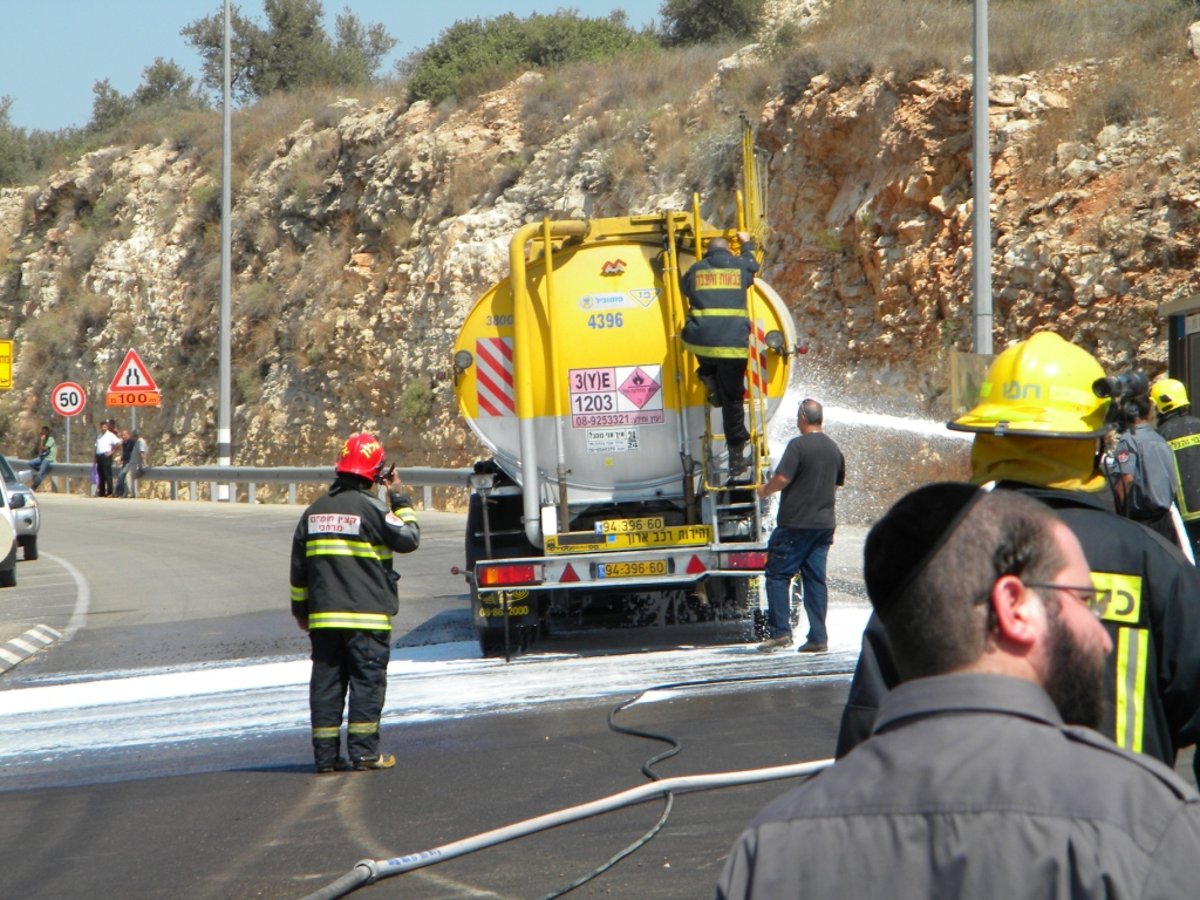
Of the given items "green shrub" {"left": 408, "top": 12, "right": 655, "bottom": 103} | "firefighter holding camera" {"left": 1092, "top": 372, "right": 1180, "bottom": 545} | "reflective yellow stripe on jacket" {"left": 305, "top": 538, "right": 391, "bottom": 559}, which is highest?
"green shrub" {"left": 408, "top": 12, "right": 655, "bottom": 103}

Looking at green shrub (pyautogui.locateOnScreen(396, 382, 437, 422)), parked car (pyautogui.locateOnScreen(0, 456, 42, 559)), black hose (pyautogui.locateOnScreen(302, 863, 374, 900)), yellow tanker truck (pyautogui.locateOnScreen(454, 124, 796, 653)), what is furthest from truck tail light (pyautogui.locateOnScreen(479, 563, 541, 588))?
green shrub (pyautogui.locateOnScreen(396, 382, 437, 422))

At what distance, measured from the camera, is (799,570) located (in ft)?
36.5

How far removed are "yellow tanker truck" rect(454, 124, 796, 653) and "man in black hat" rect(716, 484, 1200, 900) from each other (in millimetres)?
9505

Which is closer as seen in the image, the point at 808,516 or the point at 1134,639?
the point at 1134,639

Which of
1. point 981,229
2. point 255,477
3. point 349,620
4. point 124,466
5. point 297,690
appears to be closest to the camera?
point 349,620

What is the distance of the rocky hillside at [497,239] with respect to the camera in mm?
22797

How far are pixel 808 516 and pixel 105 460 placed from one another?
30.1m

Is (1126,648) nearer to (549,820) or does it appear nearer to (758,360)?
(549,820)

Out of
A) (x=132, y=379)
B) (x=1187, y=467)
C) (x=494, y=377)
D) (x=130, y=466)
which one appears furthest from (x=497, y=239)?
(x=1187, y=467)

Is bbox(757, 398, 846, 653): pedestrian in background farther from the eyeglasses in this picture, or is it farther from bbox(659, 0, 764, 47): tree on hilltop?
bbox(659, 0, 764, 47): tree on hilltop

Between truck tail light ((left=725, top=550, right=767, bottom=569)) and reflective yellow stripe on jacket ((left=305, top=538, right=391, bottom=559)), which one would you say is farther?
truck tail light ((left=725, top=550, right=767, bottom=569))

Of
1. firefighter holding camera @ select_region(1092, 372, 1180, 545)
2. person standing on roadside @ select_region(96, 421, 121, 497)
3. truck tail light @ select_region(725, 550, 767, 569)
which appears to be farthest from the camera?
person standing on roadside @ select_region(96, 421, 121, 497)

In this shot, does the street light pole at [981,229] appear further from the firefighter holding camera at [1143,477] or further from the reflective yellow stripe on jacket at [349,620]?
the reflective yellow stripe on jacket at [349,620]

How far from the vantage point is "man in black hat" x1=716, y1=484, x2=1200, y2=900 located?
5.73 feet
